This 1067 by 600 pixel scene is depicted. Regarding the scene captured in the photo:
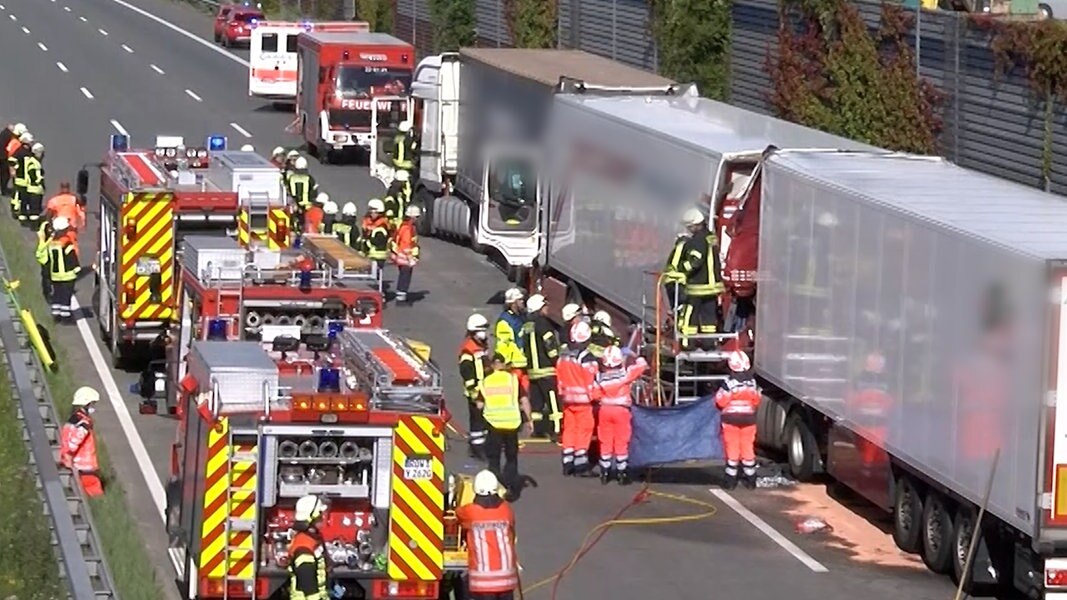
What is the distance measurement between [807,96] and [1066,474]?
21.1 meters

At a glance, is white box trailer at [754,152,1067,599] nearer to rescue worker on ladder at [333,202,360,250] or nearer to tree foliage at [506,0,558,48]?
rescue worker on ladder at [333,202,360,250]

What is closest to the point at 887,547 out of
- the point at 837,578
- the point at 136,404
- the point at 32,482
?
the point at 837,578

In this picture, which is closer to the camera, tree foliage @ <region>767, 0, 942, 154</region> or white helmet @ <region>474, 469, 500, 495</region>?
white helmet @ <region>474, 469, 500, 495</region>

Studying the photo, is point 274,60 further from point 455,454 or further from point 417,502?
point 417,502

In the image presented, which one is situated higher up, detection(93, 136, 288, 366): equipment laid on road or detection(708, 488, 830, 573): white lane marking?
detection(93, 136, 288, 366): equipment laid on road

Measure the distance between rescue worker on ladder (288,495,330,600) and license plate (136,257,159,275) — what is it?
1142 cm

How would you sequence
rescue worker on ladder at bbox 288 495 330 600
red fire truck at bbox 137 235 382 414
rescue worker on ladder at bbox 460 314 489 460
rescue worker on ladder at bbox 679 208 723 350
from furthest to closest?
rescue worker on ladder at bbox 679 208 723 350
rescue worker on ladder at bbox 460 314 489 460
red fire truck at bbox 137 235 382 414
rescue worker on ladder at bbox 288 495 330 600

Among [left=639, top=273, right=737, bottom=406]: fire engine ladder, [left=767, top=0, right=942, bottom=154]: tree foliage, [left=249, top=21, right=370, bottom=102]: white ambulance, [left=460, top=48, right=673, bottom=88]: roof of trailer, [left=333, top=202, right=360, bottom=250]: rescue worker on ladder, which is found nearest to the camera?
[left=639, top=273, right=737, bottom=406]: fire engine ladder

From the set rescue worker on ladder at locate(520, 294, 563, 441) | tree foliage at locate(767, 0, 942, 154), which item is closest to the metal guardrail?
rescue worker on ladder at locate(520, 294, 563, 441)

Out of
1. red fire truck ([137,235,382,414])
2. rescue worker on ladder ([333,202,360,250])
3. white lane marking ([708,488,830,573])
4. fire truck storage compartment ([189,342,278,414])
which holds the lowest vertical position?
white lane marking ([708,488,830,573])

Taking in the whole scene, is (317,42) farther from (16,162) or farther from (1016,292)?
(1016,292)

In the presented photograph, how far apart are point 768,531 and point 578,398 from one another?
2.36 meters

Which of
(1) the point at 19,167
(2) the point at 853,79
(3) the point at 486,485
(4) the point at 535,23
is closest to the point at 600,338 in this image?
(3) the point at 486,485

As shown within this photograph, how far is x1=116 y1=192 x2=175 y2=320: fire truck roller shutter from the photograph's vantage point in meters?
25.5
